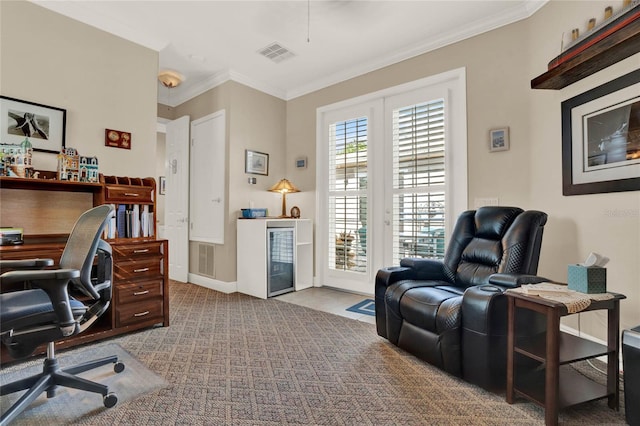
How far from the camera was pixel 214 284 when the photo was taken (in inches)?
169

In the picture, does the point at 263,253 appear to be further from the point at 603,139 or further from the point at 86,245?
the point at 603,139

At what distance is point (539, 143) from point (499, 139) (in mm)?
337

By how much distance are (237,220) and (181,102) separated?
7.13 feet

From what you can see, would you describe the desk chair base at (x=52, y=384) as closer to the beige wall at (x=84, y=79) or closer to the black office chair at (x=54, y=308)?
the black office chair at (x=54, y=308)

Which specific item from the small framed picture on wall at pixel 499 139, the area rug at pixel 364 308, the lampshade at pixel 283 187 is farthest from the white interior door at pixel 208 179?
the small framed picture on wall at pixel 499 139

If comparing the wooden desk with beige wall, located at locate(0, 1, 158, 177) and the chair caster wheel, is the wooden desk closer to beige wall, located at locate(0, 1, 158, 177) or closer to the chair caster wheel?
beige wall, located at locate(0, 1, 158, 177)

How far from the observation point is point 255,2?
286 cm

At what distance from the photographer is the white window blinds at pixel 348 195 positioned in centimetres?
407

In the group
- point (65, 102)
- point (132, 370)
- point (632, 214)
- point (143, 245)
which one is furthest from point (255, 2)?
point (632, 214)

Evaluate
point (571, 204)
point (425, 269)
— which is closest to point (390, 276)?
point (425, 269)

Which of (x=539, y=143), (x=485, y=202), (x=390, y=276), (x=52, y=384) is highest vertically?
(x=539, y=143)

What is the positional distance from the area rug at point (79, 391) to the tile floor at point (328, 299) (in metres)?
1.79

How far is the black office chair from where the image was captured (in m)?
1.44

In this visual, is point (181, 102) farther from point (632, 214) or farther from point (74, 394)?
point (632, 214)
